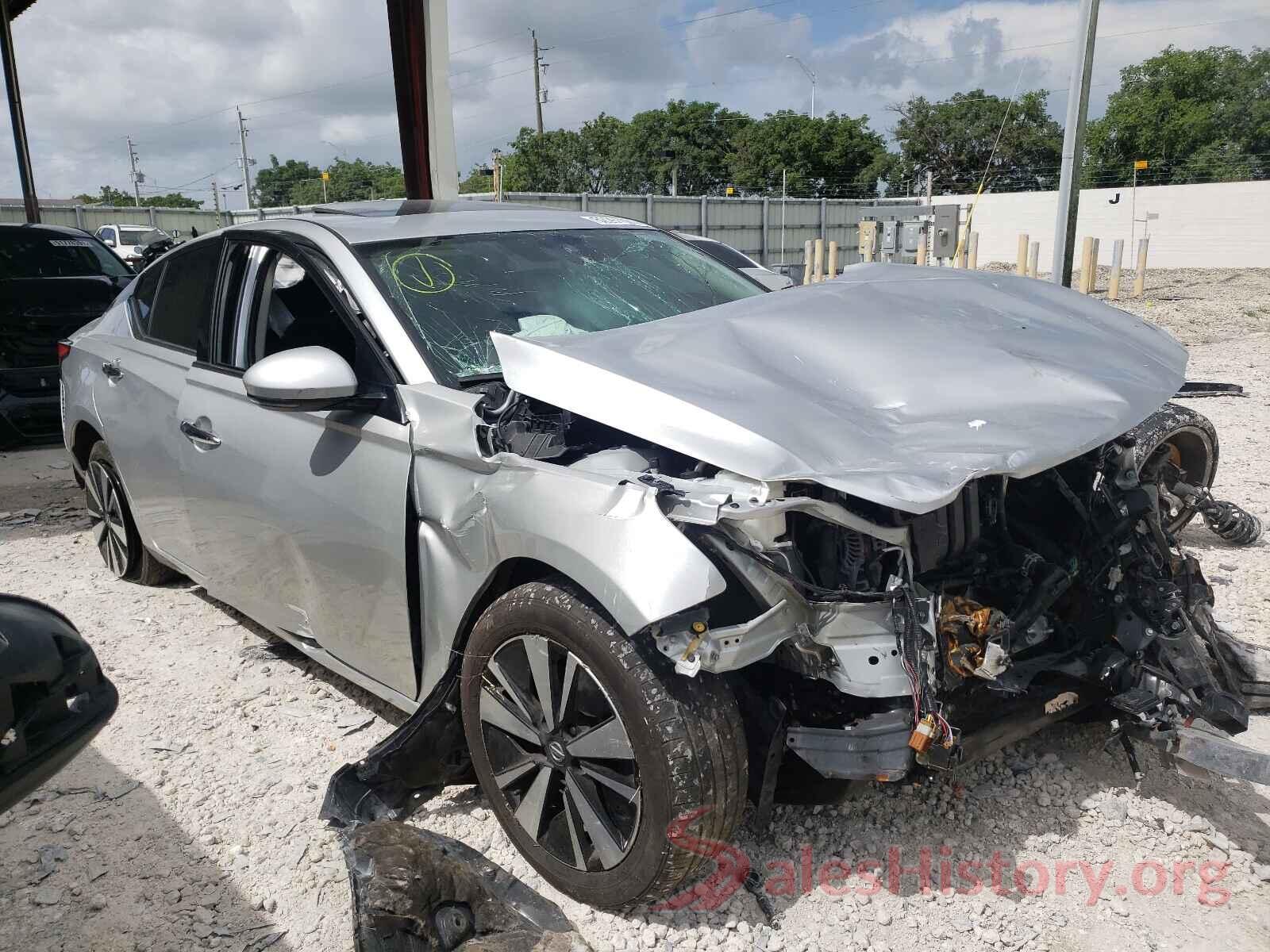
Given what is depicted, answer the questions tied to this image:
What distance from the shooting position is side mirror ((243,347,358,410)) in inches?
104

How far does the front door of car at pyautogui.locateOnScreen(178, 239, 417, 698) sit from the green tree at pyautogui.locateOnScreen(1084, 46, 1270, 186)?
57.6m

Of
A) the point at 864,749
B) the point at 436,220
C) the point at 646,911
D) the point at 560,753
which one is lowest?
the point at 646,911

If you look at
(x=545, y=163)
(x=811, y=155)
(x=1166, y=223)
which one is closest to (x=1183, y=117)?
(x=811, y=155)

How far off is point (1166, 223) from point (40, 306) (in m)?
36.7

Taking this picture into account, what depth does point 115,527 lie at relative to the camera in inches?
185

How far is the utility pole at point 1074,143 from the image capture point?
10.8m

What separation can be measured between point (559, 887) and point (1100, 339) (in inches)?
87.9

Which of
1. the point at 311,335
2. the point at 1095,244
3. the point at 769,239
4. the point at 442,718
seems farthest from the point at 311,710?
the point at 769,239

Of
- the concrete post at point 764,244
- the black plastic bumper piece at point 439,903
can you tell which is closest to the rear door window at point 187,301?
the black plastic bumper piece at point 439,903

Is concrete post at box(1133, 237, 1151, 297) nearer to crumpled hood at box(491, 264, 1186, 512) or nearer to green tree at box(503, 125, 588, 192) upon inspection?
crumpled hood at box(491, 264, 1186, 512)

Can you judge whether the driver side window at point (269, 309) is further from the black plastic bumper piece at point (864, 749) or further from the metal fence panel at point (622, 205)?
the metal fence panel at point (622, 205)

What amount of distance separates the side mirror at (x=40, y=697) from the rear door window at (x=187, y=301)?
2118mm

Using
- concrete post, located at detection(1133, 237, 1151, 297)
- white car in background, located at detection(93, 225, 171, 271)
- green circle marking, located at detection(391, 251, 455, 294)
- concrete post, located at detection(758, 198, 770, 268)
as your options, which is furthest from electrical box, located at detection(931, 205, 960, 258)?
white car in background, located at detection(93, 225, 171, 271)

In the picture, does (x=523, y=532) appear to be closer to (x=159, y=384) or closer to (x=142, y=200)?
(x=159, y=384)
